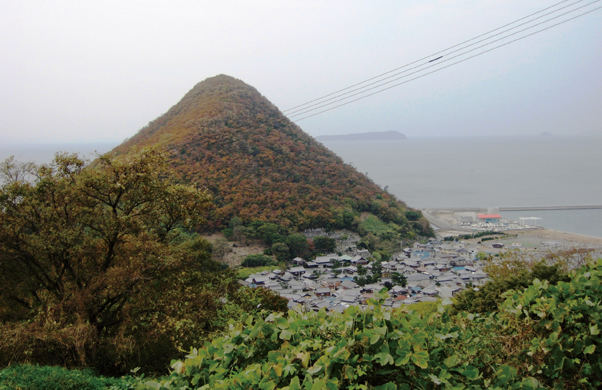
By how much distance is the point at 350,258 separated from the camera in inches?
755

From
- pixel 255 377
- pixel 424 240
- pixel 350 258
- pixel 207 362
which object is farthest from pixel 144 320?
pixel 424 240

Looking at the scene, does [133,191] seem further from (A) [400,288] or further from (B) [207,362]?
(A) [400,288]

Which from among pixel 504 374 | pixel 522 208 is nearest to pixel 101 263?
pixel 504 374

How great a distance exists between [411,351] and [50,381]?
2.67 meters

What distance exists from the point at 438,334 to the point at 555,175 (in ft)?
228

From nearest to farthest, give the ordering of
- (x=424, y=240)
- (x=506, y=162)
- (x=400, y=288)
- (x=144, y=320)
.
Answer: (x=144, y=320), (x=400, y=288), (x=424, y=240), (x=506, y=162)

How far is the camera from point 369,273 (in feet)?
54.5

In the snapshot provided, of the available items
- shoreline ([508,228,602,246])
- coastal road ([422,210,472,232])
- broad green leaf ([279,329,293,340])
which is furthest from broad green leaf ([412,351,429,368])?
coastal road ([422,210,472,232])

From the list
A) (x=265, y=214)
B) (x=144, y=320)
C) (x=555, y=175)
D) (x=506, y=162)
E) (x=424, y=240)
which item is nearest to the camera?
(x=144, y=320)

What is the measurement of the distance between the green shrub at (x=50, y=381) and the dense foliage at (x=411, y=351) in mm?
1525

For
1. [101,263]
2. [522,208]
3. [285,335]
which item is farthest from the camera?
[522,208]

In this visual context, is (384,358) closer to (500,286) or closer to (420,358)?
(420,358)

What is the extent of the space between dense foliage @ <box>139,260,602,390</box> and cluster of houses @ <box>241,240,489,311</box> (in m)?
Result: 8.72

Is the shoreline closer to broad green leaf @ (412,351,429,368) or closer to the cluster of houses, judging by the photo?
the cluster of houses
